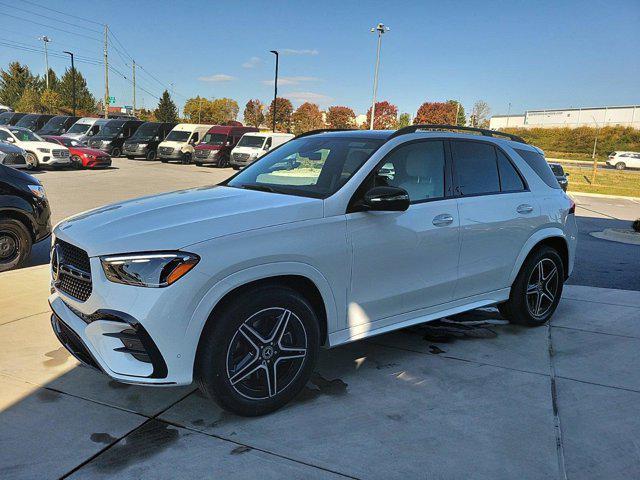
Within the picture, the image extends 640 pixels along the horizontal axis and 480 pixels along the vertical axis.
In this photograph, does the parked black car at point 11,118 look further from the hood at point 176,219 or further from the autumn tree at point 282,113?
the autumn tree at point 282,113

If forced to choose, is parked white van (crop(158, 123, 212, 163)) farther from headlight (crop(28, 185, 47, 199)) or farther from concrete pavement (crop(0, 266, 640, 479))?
concrete pavement (crop(0, 266, 640, 479))

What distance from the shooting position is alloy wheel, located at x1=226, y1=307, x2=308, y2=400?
3125 mm

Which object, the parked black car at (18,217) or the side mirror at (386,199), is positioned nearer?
the side mirror at (386,199)

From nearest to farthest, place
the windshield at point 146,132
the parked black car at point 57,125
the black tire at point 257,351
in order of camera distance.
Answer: the black tire at point 257,351
the windshield at point 146,132
the parked black car at point 57,125

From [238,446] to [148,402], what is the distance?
2.60 ft

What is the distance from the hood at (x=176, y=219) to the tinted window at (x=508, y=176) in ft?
6.83

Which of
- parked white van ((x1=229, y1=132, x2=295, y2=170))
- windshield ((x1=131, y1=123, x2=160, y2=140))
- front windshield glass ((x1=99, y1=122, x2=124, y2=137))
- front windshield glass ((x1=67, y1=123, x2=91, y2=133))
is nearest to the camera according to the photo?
parked white van ((x1=229, y1=132, x2=295, y2=170))

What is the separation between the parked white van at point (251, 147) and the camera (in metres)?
26.3

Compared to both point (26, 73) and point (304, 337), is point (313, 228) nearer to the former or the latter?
point (304, 337)

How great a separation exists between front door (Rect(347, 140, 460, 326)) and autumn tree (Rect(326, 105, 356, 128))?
83955mm

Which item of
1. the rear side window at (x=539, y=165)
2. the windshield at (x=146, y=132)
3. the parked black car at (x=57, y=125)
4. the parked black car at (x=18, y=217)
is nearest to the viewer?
the rear side window at (x=539, y=165)

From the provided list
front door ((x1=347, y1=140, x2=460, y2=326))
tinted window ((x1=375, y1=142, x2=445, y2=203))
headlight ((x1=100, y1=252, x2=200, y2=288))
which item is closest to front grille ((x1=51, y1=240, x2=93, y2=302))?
headlight ((x1=100, y1=252, x2=200, y2=288))

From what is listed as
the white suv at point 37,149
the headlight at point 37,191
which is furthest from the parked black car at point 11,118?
the headlight at point 37,191

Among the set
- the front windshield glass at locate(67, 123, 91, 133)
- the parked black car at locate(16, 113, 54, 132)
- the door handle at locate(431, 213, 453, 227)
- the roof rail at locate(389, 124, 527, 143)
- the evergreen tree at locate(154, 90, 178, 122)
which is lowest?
the door handle at locate(431, 213, 453, 227)
